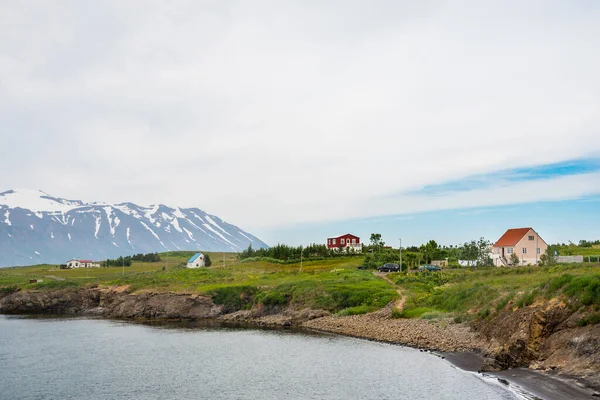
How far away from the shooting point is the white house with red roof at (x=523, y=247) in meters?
116

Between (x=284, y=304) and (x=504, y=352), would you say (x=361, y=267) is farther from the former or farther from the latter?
(x=504, y=352)

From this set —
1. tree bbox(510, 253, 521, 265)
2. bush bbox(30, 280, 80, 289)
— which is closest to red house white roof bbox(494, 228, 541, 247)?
tree bbox(510, 253, 521, 265)

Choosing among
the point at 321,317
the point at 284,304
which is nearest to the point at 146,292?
the point at 284,304

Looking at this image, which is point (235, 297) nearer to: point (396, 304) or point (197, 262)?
point (396, 304)

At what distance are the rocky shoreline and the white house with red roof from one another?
152 feet

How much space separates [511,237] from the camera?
12019cm

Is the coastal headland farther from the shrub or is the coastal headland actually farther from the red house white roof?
the red house white roof

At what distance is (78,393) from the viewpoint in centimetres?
4662

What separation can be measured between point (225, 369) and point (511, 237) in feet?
289

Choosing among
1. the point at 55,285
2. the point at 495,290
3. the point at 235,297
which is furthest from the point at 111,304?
the point at 495,290

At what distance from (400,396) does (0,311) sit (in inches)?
4813

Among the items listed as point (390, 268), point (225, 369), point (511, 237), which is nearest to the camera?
point (225, 369)

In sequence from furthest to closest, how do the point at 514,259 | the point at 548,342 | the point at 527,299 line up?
the point at 514,259
the point at 527,299
the point at 548,342

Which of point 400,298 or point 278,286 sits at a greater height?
point 278,286
